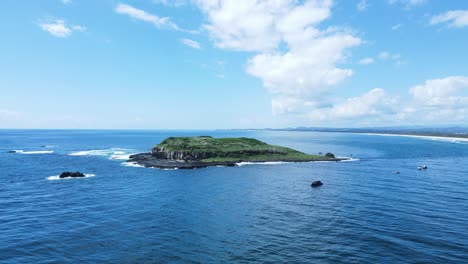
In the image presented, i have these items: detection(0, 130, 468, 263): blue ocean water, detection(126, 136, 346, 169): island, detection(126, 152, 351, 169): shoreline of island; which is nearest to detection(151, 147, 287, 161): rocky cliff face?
detection(126, 136, 346, 169): island

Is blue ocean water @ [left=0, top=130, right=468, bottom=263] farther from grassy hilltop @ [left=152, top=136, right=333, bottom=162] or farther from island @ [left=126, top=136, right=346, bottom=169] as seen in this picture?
grassy hilltop @ [left=152, top=136, right=333, bottom=162]

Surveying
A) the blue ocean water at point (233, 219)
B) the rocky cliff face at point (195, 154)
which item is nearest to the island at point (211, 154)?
the rocky cliff face at point (195, 154)

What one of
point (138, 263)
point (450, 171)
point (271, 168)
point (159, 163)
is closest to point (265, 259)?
point (138, 263)

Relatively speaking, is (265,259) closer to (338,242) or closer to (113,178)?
(338,242)

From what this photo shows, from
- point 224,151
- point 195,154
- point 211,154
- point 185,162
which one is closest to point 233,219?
point 185,162

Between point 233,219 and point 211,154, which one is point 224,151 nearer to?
point 211,154

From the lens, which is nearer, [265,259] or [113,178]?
[265,259]

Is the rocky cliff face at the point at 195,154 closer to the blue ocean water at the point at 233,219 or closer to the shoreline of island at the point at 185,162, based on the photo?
the shoreline of island at the point at 185,162
